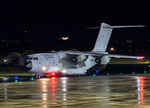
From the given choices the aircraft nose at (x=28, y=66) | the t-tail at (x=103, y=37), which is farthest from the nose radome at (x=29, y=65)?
the t-tail at (x=103, y=37)

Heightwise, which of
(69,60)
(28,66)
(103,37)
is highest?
(103,37)

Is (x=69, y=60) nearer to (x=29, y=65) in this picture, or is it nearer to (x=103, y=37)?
(x=29, y=65)

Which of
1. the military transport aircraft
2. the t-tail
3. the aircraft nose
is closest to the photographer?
the aircraft nose

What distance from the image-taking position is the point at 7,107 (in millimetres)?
17047

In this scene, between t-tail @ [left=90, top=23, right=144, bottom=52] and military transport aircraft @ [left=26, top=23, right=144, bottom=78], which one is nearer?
military transport aircraft @ [left=26, top=23, right=144, bottom=78]

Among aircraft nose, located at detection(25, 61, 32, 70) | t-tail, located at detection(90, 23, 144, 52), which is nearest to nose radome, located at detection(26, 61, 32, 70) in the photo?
aircraft nose, located at detection(25, 61, 32, 70)

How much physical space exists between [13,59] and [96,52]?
29.5ft

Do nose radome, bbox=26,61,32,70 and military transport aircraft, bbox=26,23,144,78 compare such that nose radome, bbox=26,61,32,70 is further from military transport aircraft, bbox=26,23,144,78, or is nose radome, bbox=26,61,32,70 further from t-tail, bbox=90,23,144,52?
t-tail, bbox=90,23,144,52

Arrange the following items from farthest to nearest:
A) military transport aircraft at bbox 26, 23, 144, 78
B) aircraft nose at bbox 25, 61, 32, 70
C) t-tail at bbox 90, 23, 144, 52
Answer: t-tail at bbox 90, 23, 144, 52, military transport aircraft at bbox 26, 23, 144, 78, aircraft nose at bbox 25, 61, 32, 70

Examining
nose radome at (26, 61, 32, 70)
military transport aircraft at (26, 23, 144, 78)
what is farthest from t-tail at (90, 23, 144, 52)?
nose radome at (26, 61, 32, 70)

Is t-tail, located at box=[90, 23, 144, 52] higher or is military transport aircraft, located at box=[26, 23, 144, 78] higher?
t-tail, located at box=[90, 23, 144, 52]

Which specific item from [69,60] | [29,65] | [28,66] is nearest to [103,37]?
[69,60]

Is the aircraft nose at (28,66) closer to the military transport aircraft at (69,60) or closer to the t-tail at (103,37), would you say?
the military transport aircraft at (69,60)

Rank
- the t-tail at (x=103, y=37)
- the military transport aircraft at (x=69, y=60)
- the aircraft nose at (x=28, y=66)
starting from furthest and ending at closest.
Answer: the t-tail at (x=103, y=37) < the military transport aircraft at (x=69, y=60) < the aircraft nose at (x=28, y=66)
